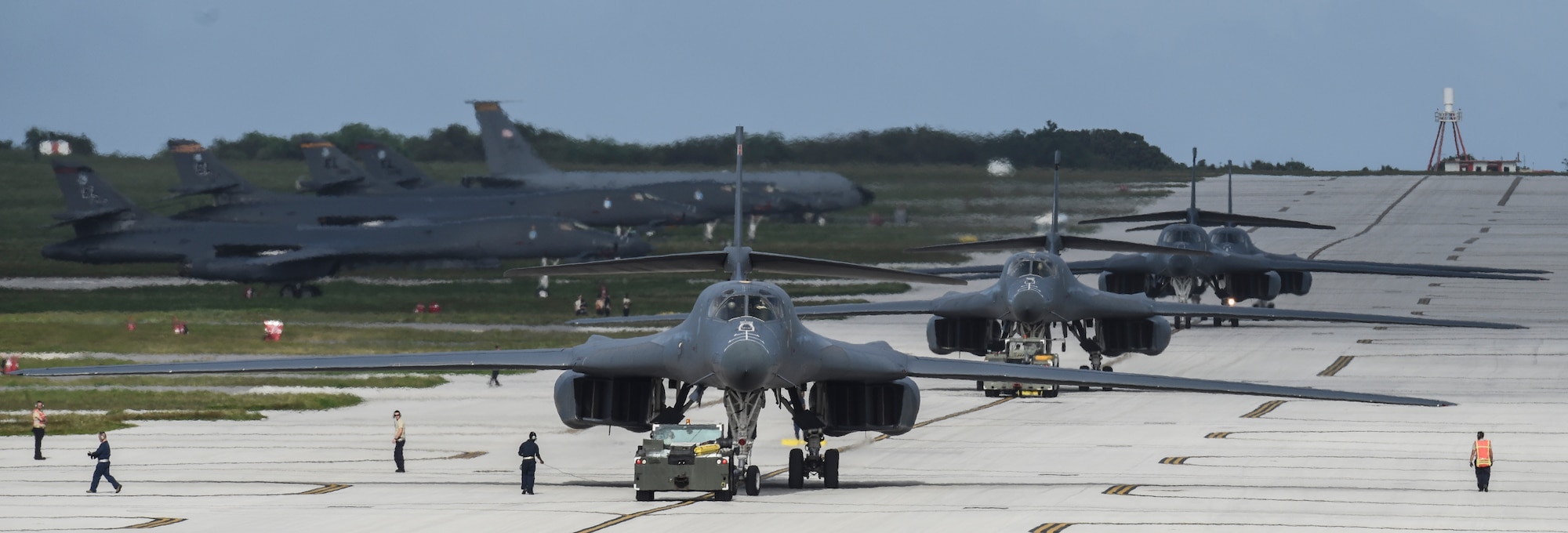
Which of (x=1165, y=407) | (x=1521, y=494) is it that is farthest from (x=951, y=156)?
(x=1521, y=494)

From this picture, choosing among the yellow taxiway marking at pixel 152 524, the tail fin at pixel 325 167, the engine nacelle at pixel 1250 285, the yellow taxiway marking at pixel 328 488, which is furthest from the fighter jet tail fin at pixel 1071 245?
the tail fin at pixel 325 167

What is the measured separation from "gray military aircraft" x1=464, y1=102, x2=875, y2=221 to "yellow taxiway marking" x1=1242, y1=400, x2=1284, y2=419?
105 ft

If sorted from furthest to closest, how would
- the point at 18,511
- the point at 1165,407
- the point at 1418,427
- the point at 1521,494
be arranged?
1. the point at 1165,407
2. the point at 1418,427
3. the point at 1521,494
4. the point at 18,511

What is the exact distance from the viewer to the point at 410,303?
65250 mm

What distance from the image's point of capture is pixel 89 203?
69.1 m

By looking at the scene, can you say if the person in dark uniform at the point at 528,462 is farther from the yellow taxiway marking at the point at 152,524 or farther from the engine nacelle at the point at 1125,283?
the engine nacelle at the point at 1125,283

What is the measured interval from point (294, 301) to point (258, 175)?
22112 mm

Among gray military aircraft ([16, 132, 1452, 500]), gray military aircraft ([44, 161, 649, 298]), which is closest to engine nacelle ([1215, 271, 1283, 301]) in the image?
gray military aircraft ([44, 161, 649, 298])

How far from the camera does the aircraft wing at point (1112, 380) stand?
2364 centimetres

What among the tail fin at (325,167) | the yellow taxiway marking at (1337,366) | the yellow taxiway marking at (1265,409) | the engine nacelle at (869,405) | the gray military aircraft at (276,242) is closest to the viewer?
the engine nacelle at (869,405)

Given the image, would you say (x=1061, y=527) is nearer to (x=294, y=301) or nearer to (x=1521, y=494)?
(x=1521, y=494)

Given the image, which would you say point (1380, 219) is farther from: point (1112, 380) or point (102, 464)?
point (102, 464)

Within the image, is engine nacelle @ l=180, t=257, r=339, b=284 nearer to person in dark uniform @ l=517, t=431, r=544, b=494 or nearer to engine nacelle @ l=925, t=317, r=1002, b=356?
engine nacelle @ l=925, t=317, r=1002, b=356

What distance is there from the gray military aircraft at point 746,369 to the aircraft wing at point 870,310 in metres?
15.2
